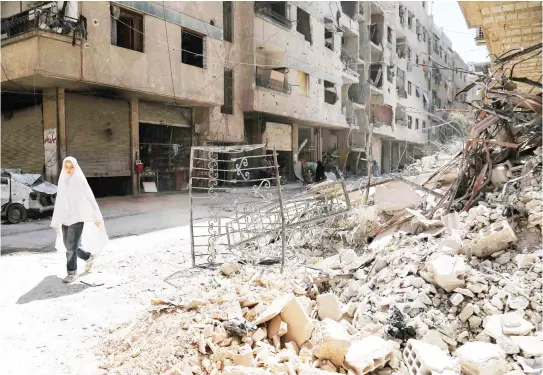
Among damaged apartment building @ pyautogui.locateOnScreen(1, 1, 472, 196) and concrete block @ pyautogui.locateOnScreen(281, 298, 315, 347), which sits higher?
damaged apartment building @ pyautogui.locateOnScreen(1, 1, 472, 196)

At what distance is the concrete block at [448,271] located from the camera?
3.11m

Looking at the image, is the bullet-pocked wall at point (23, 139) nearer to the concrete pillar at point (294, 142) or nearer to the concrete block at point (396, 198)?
the concrete block at point (396, 198)

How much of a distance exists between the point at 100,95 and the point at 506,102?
38.2 feet

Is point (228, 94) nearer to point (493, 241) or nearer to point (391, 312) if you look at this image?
point (493, 241)

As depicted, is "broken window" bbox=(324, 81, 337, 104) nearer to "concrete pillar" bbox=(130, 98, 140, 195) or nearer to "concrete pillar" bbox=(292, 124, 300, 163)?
"concrete pillar" bbox=(292, 124, 300, 163)

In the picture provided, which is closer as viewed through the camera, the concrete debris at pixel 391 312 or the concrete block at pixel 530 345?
the concrete block at pixel 530 345

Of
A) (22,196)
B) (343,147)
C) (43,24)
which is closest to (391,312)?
(22,196)

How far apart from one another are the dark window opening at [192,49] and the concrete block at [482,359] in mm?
14091

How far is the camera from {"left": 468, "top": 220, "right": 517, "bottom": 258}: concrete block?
11.1 feet

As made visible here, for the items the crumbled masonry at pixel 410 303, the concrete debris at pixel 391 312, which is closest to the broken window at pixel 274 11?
the crumbled masonry at pixel 410 303

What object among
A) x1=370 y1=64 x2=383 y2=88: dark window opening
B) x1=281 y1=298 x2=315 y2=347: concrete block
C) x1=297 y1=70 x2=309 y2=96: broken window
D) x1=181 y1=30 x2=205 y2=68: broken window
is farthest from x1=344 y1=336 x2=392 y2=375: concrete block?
x1=370 y1=64 x2=383 y2=88: dark window opening

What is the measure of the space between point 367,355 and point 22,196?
903cm

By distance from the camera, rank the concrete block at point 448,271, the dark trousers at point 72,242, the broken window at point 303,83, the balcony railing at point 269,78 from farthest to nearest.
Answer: the broken window at point 303,83 → the balcony railing at point 269,78 → the dark trousers at point 72,242 → the concrete block at point 448,271

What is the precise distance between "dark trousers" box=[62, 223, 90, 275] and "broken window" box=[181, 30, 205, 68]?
11.2 m
